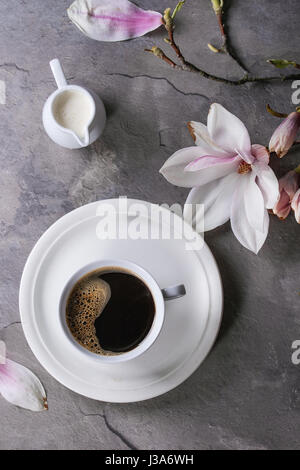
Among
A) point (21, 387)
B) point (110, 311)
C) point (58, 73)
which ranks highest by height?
point (58, 73)

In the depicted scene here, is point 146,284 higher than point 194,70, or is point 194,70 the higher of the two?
→ point 194,70

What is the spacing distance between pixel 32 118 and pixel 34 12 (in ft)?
0.53

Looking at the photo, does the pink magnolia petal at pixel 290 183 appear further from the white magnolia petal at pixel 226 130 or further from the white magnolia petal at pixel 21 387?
the white magnolia petal at pixel 21 387

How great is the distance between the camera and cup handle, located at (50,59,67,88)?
0.79 m

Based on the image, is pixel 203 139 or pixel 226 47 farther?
pixel 226 47

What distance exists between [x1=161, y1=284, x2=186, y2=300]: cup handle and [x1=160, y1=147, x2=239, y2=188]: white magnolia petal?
0.46 feet

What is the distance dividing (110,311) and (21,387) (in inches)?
7.5

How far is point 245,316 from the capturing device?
0.84 meters

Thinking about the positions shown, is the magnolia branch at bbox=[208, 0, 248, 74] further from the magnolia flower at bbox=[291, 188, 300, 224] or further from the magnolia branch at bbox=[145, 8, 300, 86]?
the magnolia flower at bbox=[291, 188, 300, 224]

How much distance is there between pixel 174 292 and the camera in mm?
715

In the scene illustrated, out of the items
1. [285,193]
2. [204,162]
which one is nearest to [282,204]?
[285,193]

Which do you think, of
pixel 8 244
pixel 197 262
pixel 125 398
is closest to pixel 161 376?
pixel 125 398

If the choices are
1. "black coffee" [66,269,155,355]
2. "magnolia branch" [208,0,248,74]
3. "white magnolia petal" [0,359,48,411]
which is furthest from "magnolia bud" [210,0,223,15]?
"white magnolia petal" [0,359,48,411]

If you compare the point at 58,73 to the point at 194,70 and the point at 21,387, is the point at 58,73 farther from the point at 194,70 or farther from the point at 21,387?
the point at 21,387
